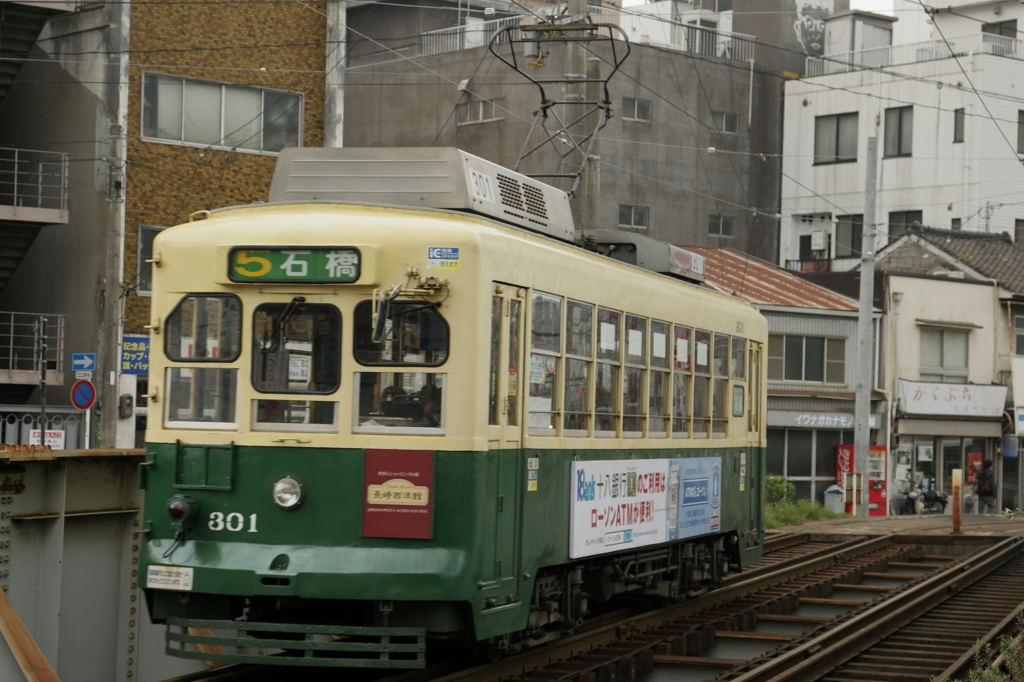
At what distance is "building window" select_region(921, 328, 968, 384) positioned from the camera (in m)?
36.9

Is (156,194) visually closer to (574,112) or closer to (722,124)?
(574,112)

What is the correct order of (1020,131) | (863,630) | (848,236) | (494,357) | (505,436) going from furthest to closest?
(848,236) → (1020,131) → (863,630) → (505,436) → (494,357)

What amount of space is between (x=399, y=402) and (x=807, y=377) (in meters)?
27.5

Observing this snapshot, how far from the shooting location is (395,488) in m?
8.09

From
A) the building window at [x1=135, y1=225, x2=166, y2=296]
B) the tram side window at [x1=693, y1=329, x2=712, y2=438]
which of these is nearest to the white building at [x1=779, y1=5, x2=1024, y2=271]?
the building window at [x1=135, y1=225, x2=166, y2=296]

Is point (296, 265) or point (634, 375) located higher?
point (296, 265)

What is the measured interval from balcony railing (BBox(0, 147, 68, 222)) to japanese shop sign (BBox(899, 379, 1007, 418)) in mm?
20819

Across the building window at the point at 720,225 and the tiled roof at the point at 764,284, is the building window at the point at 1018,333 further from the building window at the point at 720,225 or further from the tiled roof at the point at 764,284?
the building window at the point at 720,225

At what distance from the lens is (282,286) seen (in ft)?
27.3

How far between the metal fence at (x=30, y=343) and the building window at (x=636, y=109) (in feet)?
66.0

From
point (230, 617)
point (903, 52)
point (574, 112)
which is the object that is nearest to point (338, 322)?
point (230, 617)

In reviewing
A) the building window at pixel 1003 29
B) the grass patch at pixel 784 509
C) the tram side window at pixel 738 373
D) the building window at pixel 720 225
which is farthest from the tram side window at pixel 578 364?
the building window at pixel 1003 29

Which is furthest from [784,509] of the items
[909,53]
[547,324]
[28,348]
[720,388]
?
[909,53]

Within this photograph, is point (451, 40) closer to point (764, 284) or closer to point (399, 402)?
point (764, 284)
